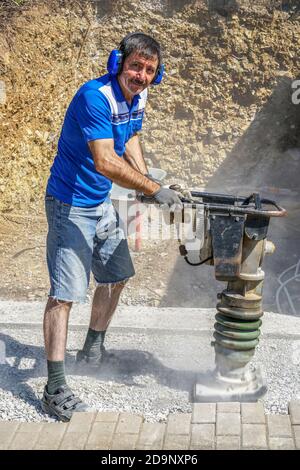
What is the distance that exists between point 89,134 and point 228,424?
69.0 inches

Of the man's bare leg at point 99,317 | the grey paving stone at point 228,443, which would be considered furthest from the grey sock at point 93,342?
the grey paving stone at point 228,443

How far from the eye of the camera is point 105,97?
11.6 ft

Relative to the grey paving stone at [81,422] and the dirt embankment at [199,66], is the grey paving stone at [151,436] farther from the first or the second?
the dirt embankment at [199,66]

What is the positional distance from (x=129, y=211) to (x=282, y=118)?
3.67m

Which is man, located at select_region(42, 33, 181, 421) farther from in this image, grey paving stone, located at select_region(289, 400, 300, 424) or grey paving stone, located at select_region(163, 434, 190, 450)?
grey paving stone, located at select_region(289, 400, 300, 424)

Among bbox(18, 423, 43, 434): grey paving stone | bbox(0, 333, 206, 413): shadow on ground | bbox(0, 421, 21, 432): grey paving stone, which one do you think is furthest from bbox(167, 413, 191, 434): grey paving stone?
bbox(0, 421, 21, 432): grey paving stone

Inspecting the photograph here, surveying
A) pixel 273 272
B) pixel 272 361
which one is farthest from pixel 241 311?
pixel 273 272

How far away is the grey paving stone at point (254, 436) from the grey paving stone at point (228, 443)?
0.03 m

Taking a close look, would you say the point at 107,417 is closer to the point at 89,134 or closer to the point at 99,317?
the point at 99,317

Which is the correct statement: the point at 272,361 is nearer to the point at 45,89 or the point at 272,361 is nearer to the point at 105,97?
the point at 105,97

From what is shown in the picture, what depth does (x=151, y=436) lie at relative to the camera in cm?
327

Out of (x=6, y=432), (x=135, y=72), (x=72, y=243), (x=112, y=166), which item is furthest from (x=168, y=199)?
(x=6, y=432)

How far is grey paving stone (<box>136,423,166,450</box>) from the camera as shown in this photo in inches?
125

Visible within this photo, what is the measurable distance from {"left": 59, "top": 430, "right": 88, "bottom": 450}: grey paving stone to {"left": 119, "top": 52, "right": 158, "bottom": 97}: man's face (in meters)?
1.95
